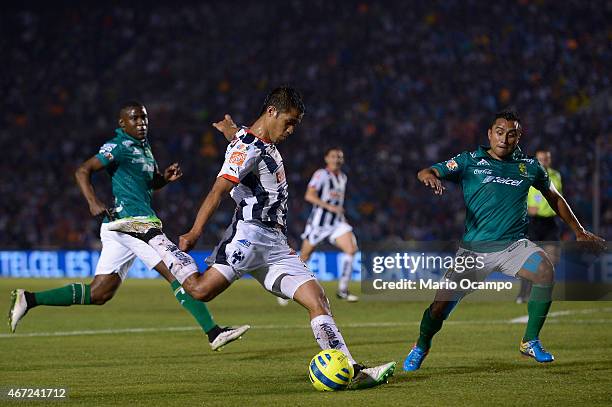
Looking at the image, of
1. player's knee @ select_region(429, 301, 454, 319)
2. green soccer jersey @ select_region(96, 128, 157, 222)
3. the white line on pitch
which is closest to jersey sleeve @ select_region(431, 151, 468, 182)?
player's knee @ select_region(429, 301, 454, 319)

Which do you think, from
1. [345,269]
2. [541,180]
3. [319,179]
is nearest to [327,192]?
[319,179]

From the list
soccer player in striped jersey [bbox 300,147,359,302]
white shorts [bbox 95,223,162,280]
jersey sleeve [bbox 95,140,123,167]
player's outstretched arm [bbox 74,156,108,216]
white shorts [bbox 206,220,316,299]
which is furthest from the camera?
soccer player in striped jersey [bbox 300,147,359,302]

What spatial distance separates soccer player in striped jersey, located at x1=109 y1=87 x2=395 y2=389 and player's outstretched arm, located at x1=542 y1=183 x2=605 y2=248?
2.53 meters

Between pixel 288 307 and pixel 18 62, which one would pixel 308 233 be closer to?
pixel 288 307

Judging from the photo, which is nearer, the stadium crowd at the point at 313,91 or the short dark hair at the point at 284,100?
the short dark hair at the point at 284,100

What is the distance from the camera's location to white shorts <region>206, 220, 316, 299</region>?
308 inches

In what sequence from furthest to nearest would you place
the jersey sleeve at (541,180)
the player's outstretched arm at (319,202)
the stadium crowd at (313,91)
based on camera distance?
1. the stadium crowd at (313,91)
2. the player's outstretched arm at (319,202)
3. the jersey sleeve at (541,180)

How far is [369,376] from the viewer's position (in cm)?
771

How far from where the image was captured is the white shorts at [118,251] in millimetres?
10547

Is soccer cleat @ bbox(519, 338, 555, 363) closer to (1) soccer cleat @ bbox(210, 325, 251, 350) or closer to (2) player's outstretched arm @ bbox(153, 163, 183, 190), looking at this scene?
(1) soccer cleat @ bbox(210, 325, 251, 350)

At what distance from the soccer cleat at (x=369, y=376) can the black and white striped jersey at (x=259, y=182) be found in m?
1.29

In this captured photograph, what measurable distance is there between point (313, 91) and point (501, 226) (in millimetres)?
24730

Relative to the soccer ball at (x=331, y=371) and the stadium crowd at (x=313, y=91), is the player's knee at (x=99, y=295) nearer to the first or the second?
the soccer ball at (x=331, y=371)

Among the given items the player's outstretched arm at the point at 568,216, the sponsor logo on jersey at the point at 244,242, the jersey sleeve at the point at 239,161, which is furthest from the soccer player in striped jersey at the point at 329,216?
the jersey sleeve at the point at 239,161
